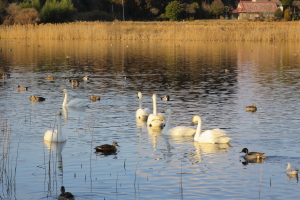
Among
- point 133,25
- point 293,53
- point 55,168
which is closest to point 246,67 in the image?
point 293,53

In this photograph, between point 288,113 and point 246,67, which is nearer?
point 288,113

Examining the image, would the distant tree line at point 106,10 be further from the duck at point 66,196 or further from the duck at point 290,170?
the duck at point 66,196

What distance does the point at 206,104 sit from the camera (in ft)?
67.4

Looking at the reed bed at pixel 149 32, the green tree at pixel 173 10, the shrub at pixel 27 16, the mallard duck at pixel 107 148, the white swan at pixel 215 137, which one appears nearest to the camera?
the mallard duck at pixel 107 148

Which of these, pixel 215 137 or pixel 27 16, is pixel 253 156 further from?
pixel 27 16

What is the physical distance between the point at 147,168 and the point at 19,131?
202 inches

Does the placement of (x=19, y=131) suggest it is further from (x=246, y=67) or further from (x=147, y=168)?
(x=246, y=67)

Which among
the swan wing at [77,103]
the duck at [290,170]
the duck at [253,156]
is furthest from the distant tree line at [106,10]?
the duck at [290,170]

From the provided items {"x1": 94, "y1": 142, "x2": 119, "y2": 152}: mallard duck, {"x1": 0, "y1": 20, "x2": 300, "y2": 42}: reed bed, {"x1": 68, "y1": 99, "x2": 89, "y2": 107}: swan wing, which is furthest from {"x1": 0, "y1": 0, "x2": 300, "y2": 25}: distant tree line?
{"x1": 94, "y1": 142, "x2": 119, "y2": 152}: mallard duck

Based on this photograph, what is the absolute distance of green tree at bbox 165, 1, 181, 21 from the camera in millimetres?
82812

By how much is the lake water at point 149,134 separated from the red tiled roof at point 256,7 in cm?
6976

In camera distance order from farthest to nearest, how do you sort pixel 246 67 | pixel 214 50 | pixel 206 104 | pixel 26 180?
1. pixel 214 50
2. pixel 246 67
3. pixel 206 104
4. pixel 26 180

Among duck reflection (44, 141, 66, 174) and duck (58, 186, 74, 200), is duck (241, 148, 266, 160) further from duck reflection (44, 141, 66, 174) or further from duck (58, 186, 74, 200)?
duck (58, 186, 74, 200)

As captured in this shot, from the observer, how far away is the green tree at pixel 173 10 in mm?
82812
